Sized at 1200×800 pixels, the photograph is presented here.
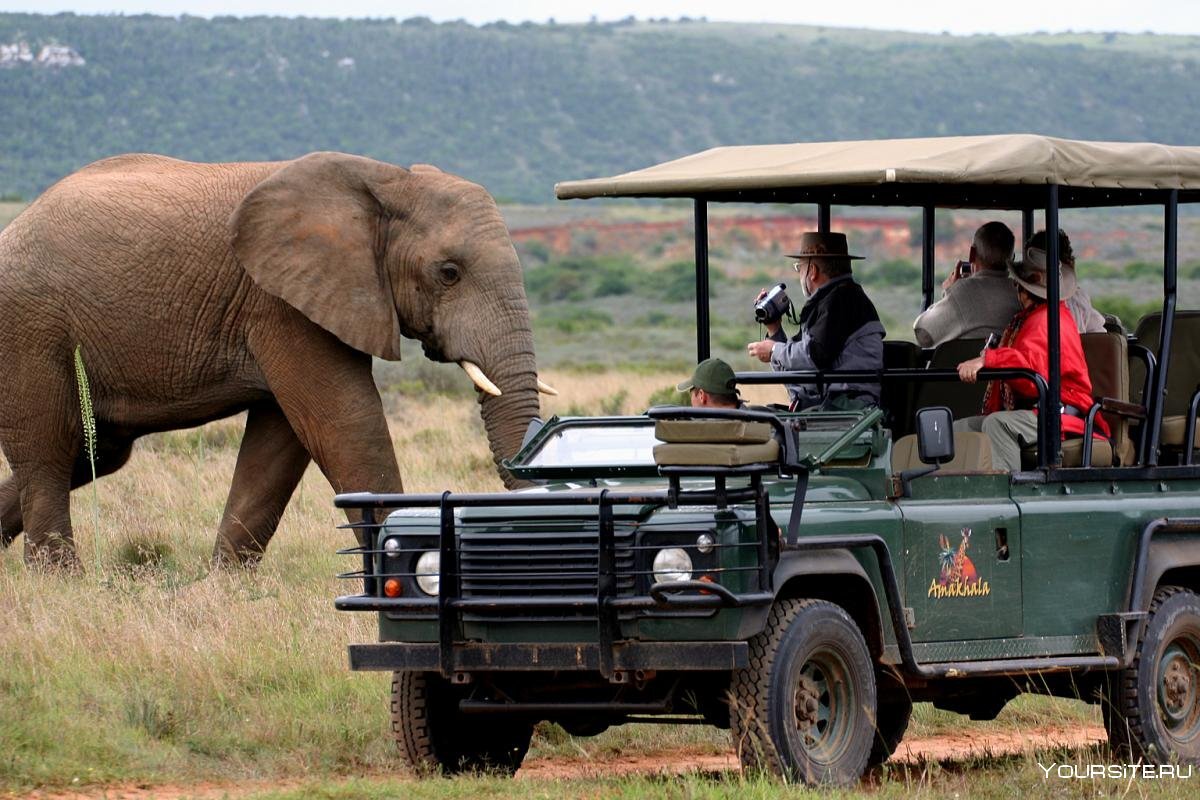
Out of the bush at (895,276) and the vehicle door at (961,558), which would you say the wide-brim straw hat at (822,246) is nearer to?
the vehicle door at (961,558)

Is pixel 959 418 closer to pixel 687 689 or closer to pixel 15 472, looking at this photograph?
pixel 687 689

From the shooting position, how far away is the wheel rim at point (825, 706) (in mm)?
7699

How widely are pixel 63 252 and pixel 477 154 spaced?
85.1m

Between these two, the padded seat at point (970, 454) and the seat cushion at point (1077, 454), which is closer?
the padded seat at point (970, 454)

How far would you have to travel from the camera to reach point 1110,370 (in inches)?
373

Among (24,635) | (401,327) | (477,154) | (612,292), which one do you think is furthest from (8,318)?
(477,154)

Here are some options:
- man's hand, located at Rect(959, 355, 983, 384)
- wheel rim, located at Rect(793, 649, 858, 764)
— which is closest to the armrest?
man's hand, located at Rect(959, 355, 983, 384)

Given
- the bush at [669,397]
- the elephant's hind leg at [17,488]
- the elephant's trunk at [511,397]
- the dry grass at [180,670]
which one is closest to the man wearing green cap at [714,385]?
the dry grass at [180,670]

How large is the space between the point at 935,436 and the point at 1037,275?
1738 mm

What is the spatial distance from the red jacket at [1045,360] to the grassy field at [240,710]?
4.79ft

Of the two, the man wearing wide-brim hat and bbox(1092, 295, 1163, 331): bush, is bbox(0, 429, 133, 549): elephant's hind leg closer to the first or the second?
the man wearing wide-brim hat

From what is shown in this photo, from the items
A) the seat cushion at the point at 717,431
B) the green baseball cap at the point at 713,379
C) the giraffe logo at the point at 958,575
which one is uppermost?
the green baseball cap at the point at 713,379

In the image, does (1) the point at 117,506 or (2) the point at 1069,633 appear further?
(1) the point at 117,506

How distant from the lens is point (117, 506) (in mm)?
15789
